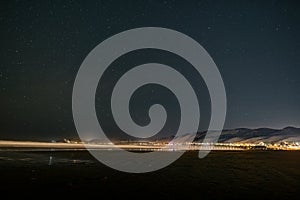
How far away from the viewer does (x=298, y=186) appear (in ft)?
88.8

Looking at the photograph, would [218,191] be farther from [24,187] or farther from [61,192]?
[24,187]

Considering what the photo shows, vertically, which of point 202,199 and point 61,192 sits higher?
point 61,192

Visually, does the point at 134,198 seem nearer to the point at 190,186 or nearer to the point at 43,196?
the point at 43,196

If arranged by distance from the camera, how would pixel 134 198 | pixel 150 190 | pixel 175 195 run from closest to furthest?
pixel 134 198, pixel 175 195, pixel 150 190

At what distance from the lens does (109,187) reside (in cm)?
2358

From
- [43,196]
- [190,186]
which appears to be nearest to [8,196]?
[43,196]

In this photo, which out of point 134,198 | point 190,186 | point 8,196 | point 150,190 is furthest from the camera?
point 190,186

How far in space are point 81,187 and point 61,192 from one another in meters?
2.46

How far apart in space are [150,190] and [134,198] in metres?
3.57

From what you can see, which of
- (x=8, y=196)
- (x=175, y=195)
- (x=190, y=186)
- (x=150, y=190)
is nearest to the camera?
(x=8, y=196)

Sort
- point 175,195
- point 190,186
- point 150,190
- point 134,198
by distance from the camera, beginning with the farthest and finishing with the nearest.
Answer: point 190,186
point 150,190
point 175,195
point 134,198

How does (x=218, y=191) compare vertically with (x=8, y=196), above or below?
below

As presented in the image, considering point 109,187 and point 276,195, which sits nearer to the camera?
point 276,195

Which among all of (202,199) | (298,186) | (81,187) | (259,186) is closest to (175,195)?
(202,199)
